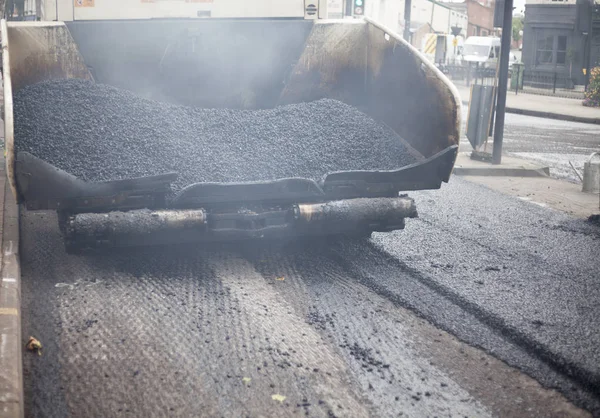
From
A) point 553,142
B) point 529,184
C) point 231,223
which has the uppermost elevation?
point 231,223

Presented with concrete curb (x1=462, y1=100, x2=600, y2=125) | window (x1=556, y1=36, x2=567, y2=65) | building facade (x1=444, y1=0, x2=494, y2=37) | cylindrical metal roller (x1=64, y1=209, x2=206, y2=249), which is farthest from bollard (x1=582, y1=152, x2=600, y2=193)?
building facade (x1=444, y1=0, x2=494, y2=37)

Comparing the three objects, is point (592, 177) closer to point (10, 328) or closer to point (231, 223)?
point (231, 223)

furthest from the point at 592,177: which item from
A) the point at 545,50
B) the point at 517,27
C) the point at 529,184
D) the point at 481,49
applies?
the point at 517,27

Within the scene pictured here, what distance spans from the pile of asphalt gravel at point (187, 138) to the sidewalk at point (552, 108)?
1471 cm

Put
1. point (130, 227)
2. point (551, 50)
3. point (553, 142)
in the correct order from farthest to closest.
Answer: point (551, 50), point (553, 142), point (130, 227)

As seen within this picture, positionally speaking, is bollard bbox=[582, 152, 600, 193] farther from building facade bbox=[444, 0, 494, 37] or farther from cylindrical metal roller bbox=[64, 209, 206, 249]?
building facade bbox=[444, 0, 494, 37]

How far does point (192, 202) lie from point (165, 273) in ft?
2.04

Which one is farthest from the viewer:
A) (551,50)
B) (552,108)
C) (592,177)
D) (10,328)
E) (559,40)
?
(551,50)

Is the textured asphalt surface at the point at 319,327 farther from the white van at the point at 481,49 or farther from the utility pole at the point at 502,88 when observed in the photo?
the white van at the point at 481,49

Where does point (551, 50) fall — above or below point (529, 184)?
above

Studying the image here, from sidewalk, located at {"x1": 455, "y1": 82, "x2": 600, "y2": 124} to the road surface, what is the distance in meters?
0.59

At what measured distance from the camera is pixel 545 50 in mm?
32719

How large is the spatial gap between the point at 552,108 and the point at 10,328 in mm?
20948

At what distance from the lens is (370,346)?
4.52m
